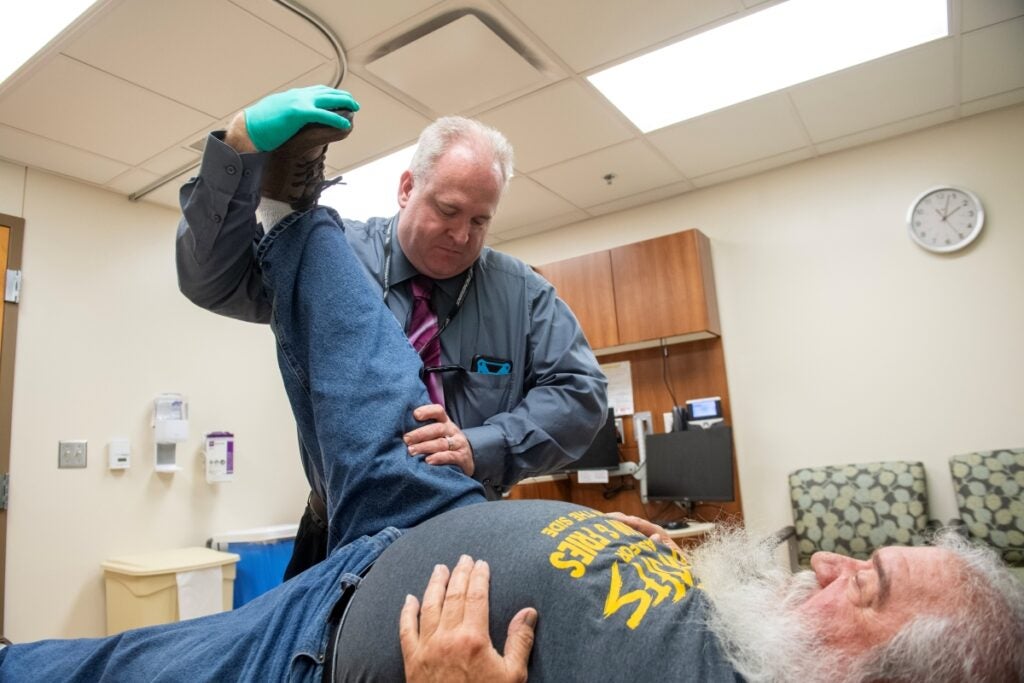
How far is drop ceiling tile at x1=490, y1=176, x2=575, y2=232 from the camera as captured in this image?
4.02m

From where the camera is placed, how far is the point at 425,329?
1.53 meters

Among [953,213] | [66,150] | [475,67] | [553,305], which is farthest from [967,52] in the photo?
[66,150]

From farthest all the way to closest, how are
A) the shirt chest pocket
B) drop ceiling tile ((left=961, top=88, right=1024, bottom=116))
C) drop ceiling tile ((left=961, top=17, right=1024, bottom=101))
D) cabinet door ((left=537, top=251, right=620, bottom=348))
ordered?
cabinet door ((left=537, top=251, right=620, bottom=348)), drop ceiling tile ((left=961, top=88, right=1024, bottom=116)), drop ceiling tile ((left=961, top=17, right=1024, bottom=101)), the shirt chest pocket

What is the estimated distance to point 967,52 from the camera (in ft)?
9.34

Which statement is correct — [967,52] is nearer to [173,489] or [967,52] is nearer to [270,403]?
[270,403]

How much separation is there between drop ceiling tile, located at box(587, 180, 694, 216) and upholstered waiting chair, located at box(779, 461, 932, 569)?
1.82 m

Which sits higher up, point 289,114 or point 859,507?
point 289,114

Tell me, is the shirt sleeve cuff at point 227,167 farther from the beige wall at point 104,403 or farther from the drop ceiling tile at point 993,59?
the drop ceiling tile at point 993,59

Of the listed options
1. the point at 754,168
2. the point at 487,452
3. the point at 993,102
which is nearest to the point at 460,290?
the point at 487,452

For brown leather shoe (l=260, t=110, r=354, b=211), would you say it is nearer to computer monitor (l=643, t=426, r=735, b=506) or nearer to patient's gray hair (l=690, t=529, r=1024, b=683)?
patient's gray hair (l=690, t=529, r=1024, b=683)

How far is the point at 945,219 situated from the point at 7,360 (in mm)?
4630

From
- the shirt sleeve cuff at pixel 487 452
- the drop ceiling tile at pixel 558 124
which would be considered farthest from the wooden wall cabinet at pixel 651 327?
the shirt sleeve cuff at pixel 487 452

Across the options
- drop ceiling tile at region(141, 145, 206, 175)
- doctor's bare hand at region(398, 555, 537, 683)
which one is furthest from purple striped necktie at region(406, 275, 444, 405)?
drop ceiling tile at region(141, 145, 206, 175)

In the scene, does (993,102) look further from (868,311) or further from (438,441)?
(438,441)
